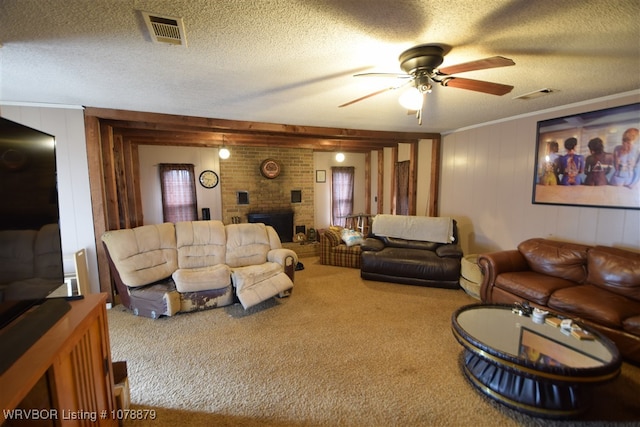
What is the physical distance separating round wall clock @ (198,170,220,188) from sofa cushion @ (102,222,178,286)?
2.88 metres

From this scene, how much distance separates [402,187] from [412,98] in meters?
4.34

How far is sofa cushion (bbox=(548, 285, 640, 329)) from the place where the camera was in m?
2.12

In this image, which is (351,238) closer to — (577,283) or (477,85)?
(577,283)

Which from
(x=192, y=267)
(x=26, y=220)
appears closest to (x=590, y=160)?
(x=26, y=220)

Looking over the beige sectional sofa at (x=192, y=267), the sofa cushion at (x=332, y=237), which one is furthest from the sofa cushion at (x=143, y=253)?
the sofa cushion at (x=332, y=237)

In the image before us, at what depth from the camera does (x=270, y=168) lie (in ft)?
21.2

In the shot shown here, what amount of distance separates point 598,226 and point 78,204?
18.8ft

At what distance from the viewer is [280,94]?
2645mm

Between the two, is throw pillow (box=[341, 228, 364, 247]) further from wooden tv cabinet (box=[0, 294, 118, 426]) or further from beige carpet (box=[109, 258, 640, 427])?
wooden tv cabinet (box=[0, 294, 118, 426])

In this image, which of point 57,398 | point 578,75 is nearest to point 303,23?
point 57,398

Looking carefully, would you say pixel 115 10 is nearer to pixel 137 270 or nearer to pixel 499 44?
pixel 499 44

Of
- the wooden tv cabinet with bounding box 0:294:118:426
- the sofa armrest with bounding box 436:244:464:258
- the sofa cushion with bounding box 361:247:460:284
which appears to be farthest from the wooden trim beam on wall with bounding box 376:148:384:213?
the wooden tv cabinet with bounding box 0:294:118:426

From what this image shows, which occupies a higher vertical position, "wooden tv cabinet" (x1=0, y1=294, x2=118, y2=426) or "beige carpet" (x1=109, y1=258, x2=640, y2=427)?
"wooden tv cabinet" (x1=0, y1=294, x2=118, y2=426)

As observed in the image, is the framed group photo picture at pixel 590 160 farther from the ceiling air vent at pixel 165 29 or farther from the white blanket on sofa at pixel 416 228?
the ceiling air vent at pixel 165 29
